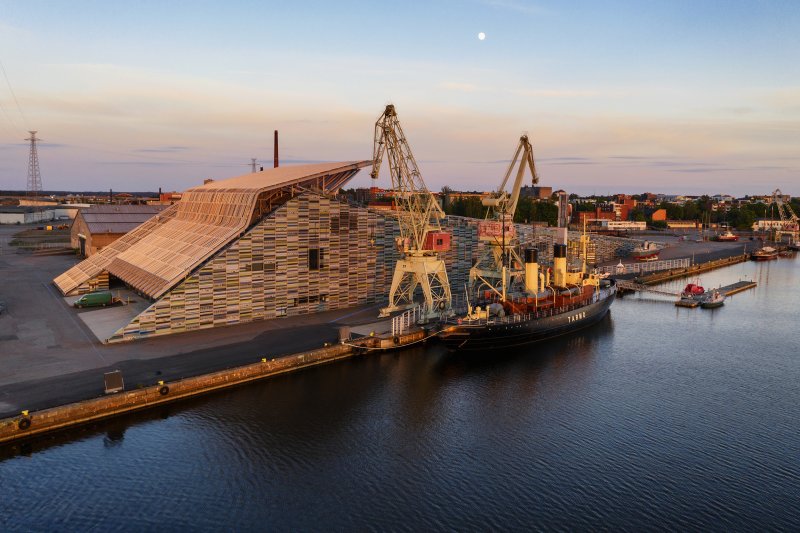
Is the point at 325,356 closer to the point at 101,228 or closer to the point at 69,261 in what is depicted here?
the point at 101,228

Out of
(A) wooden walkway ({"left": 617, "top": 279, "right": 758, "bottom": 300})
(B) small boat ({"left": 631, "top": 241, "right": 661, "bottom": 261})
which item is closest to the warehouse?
(A) wooden walkway ({"left": 617, "top": 279, "right": 758, "bottom": 300})

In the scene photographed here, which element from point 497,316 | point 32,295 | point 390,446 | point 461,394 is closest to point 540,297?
point 497,316

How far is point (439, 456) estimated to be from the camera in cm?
3241

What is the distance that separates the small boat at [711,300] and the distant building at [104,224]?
89232 millimetres

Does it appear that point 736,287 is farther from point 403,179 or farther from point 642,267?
point 403,179

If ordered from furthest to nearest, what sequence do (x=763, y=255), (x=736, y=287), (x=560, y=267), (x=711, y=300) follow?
1. (x=763, y=255)
2. (x=736, y=287)
3. (x=711, y=300)
4. (x=560, y=267)

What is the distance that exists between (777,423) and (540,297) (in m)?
26.8

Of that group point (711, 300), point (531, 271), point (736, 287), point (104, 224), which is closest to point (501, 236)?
point (531, 271)

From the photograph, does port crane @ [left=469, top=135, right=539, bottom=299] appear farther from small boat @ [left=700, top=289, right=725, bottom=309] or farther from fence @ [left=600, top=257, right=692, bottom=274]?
fence @ [left=600, top=257, right=692, bottom=274]

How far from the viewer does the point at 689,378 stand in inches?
1831

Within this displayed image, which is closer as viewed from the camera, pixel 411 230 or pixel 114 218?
pixel 411 230

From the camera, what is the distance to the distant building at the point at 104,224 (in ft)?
297

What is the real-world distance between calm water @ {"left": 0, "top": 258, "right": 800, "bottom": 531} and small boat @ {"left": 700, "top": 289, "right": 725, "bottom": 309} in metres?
32.7

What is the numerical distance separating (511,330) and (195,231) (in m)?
36.9
